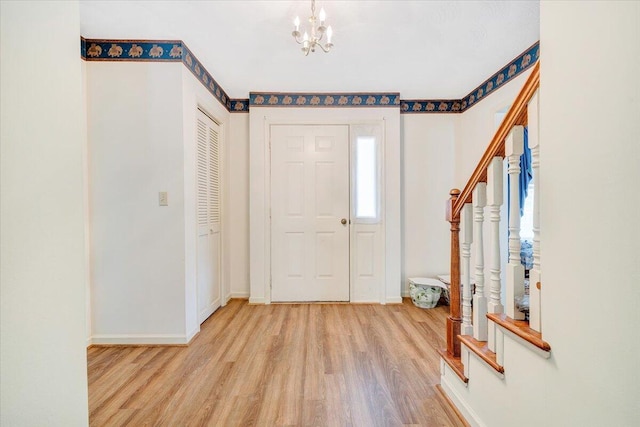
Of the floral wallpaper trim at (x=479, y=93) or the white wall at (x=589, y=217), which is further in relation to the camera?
the floral wallpaper trim at (x=479, y=93)

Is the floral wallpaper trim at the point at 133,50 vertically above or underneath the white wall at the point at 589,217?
above

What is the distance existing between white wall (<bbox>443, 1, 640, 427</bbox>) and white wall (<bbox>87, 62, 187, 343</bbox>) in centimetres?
232

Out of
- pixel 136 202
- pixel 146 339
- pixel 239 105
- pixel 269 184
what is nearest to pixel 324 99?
pixel 239 105

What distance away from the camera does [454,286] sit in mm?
1650

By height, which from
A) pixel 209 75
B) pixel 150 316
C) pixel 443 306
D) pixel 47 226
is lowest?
pixel 443 306

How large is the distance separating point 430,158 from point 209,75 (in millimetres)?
2690

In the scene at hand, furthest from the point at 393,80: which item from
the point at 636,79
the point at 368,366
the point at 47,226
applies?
the point at 47,226

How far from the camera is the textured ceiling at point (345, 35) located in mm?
1838

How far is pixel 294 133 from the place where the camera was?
320 cm

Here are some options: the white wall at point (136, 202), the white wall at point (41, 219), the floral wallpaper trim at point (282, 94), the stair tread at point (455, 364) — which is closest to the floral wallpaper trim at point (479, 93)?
the floral wallpaper trim at point (282, 94)

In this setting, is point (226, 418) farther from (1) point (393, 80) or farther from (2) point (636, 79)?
(1) point (393, 80)

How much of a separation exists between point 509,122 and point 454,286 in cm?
98

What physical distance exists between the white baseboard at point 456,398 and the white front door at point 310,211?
1.63m

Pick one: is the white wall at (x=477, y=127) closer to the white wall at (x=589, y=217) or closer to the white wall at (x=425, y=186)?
the white wall at (x=425, y=186)
